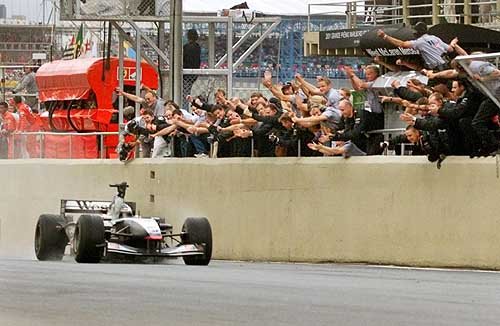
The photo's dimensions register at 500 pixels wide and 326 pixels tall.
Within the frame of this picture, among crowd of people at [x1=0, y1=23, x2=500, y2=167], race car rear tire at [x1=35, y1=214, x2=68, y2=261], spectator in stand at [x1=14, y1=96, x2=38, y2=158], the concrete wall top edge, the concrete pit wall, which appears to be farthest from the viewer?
spectator in stand at [x1=14, y1=96, x2=38, y2=158]

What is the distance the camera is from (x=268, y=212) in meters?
18.6

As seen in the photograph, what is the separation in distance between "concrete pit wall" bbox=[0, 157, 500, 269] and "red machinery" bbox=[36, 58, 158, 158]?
4828 millimetres

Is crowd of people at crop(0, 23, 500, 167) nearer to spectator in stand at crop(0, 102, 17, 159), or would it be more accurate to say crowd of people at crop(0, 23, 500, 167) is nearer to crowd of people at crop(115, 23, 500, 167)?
crowd of people at crop(115, 23, 500, 167)

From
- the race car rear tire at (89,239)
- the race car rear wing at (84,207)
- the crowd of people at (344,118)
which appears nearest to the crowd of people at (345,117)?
the crowd of people at (344,118)

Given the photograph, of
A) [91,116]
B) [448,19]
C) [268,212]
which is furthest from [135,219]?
[448,19]

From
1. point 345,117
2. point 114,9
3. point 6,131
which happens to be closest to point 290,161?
point 345,117

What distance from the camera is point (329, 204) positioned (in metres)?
17.5

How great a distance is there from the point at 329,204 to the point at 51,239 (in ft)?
13.3

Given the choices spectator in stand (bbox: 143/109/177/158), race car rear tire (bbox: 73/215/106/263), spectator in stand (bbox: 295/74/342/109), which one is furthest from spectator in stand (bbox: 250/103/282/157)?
race car rear tire (bbox: 73/215/106/263)

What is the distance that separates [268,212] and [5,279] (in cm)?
609

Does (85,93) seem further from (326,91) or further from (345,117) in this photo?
(345,117)

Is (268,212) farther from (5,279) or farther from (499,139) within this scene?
(5,279)

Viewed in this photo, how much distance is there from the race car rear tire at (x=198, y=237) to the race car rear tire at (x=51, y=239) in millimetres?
1936

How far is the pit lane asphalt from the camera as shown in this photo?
9.69m
